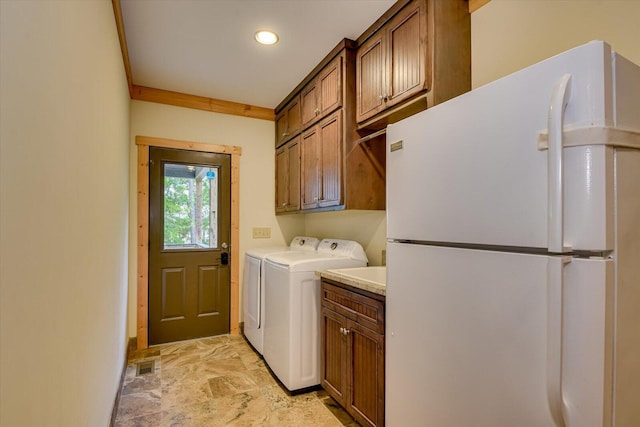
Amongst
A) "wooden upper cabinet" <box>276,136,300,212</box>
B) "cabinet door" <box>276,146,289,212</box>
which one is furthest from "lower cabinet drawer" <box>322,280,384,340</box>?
"cabinet door" <box>276,146,289,212</box>

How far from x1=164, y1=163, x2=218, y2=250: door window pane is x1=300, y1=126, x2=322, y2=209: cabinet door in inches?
43.3

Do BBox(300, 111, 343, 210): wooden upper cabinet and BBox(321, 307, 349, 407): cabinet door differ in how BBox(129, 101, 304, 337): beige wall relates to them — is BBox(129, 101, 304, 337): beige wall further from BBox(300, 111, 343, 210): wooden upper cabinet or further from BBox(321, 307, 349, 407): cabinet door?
BBox(321, 307, 349, 407): cabinet door


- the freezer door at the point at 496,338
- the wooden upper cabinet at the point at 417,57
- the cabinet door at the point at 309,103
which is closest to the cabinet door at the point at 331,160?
the cabinet door at the point at 309,103

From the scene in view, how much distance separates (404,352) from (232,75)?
8.75 feet

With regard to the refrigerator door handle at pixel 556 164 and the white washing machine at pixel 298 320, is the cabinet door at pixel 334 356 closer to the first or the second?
the white washing machine at pixel 298 320

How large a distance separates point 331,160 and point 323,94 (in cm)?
58

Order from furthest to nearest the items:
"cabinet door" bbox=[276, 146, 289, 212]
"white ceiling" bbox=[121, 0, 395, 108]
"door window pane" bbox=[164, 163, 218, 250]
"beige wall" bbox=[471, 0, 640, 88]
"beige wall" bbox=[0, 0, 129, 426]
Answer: "cabinet door" bbox=[276, 146, 289, 212], "door window pane" bbox=[164, 163, 218, 250], "white ceiling" bbox=[121, 0, 395, 108], "beige wall" bbox=[471, 0, 640, 88], "beige wall" bbox=[0, 0, 129, 426]

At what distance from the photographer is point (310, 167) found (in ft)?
9.64

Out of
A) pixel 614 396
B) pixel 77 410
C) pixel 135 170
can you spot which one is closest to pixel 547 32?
pixel 614 396

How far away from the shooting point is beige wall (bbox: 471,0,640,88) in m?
1.31

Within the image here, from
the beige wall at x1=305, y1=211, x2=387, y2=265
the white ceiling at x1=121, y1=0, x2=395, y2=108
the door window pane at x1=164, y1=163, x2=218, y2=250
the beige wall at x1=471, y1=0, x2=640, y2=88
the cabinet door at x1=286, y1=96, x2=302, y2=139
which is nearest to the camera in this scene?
the beige wall at x1=471, y1=0, x2=640, y2=88

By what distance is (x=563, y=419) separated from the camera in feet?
2.84

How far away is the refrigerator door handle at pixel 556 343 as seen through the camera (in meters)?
0.86

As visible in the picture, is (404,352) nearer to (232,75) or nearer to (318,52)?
(318,52)
